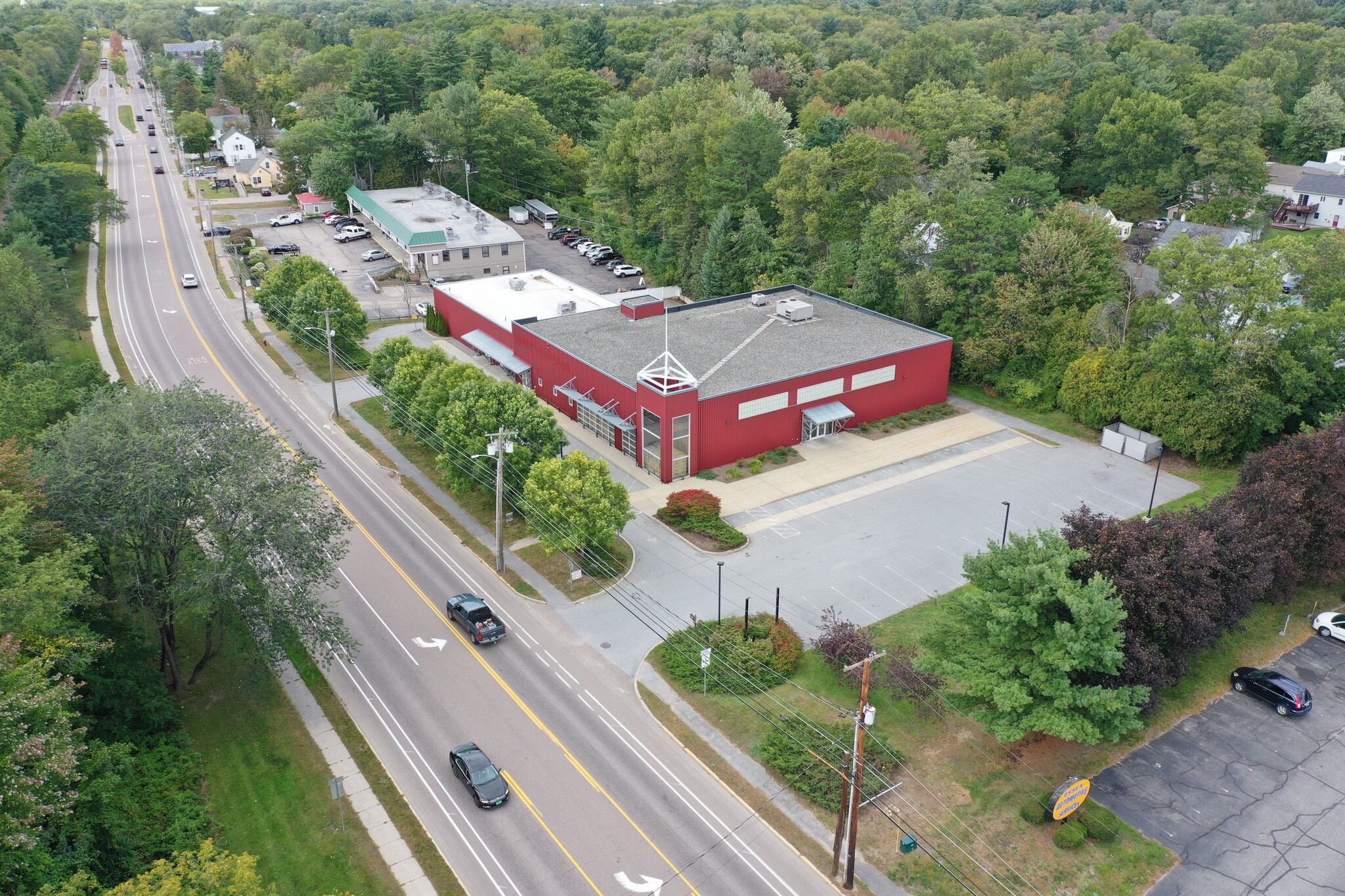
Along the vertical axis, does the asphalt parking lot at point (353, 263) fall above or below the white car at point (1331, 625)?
above

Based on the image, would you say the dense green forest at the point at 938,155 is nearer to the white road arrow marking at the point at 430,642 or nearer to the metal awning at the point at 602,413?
the metal awning at the point at 602,413

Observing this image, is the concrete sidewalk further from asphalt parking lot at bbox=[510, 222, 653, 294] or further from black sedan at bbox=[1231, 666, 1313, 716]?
asphalt parking lot at bbox=[510, 222, 653, 294]

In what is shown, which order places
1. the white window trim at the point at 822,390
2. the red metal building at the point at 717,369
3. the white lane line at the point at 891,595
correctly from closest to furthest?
the white lane line at the point at 891,595
the red metal building at the point at 717,369
the white window trim at the point at 822,390

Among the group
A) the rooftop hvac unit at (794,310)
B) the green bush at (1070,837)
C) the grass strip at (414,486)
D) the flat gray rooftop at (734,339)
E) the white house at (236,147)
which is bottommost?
the grass strip at (414,486)

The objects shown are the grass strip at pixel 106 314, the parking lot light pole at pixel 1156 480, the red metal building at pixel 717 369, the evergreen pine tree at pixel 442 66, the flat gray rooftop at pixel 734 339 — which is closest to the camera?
the parking lot light pole at pixel 1156 480

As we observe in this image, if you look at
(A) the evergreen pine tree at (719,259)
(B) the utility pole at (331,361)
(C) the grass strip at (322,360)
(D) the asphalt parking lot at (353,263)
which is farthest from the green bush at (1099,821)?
(D) the asphalt parking lot at (353,263)

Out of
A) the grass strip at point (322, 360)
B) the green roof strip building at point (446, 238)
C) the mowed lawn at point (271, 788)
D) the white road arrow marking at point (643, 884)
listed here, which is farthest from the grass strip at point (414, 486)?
the green roof strip building at point (446, 238)

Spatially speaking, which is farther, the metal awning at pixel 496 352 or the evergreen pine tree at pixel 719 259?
the evergreen pine tree at pixel 719 259

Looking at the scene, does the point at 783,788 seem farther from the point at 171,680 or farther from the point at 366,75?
the point at 366,75

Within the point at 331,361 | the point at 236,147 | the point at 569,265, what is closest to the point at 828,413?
the point at 331,361
